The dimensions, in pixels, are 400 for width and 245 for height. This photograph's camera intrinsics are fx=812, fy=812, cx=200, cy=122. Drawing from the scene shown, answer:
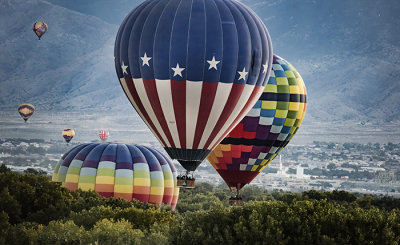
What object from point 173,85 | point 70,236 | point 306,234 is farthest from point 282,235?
point 173,85

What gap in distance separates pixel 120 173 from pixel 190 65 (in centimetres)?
1729

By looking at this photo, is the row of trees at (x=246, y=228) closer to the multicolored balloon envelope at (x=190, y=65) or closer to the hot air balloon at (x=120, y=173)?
the multicolored balloon envelope at (x=190, y=65)

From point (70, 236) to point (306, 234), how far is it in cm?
901

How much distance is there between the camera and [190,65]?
121 feet

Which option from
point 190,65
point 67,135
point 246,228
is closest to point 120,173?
point 190,65

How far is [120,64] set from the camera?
3947 centimetres

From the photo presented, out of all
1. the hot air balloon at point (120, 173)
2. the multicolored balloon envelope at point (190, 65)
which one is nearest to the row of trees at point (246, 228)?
the multicolored balloon envelope at point (190, 65)

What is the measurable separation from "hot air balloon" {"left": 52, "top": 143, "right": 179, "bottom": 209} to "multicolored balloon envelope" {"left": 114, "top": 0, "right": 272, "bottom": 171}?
13546 mm

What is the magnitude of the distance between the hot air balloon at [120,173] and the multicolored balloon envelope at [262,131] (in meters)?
5.75

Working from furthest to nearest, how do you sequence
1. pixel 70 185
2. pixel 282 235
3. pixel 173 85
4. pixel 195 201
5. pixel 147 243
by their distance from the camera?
1. pixel 195 201
2. pixel 70 185
3. pixel 173 85
4. pixel 147 243
5. pixel 282 235

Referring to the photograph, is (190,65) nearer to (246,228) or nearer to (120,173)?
(246,228)

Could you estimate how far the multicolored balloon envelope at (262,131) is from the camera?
157ft

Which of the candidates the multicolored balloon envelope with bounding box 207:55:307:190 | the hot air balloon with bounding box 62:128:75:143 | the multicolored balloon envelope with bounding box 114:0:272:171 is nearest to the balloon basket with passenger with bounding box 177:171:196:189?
the multicolored balloon envelope with bounding box 114:0:272:171

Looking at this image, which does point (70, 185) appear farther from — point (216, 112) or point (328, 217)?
point (328, 217)
